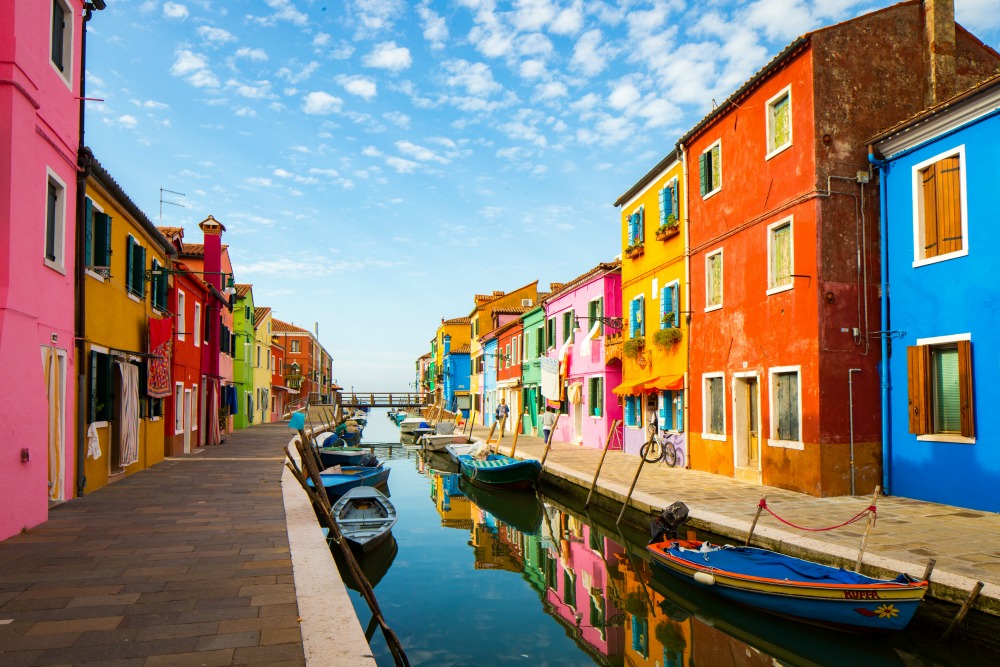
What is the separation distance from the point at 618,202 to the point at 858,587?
688 inches

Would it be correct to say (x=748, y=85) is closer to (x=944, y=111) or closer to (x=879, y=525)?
(x=944, y=111)

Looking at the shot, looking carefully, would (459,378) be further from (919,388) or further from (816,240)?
(919,388)

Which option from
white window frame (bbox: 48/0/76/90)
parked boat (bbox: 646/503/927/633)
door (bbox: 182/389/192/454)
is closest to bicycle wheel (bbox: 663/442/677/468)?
parked boat (bbox: 646/503/927/633)

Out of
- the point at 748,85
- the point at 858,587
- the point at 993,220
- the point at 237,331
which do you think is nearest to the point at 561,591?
the point at 858,587

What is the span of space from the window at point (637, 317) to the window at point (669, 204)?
2694 millimetres

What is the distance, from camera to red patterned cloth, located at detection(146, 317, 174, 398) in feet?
54.1

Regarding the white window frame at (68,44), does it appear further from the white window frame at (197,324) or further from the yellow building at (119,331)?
the white window frame at (197,324)

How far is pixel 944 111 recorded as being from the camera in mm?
11266

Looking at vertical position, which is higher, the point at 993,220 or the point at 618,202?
the point at 618,202

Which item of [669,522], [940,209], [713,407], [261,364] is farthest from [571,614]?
[261,364]

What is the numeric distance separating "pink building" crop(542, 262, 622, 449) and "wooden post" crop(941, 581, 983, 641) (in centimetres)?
1575

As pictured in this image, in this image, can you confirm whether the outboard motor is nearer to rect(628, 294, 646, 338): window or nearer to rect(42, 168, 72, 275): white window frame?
rect(42, 168, 72, 275): white window frame

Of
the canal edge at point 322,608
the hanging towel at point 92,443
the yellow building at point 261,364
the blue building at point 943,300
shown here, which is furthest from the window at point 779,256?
the yellow building at point 261,364

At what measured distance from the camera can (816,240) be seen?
1285 centimetres
